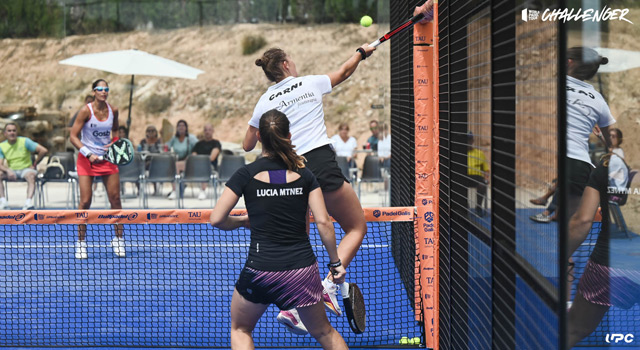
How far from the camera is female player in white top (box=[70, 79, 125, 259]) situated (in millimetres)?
9781

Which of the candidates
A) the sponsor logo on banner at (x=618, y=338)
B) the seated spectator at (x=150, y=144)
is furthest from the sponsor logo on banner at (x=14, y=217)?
the seated spectator at (x=150, y=144)

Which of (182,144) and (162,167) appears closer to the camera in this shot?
(162,167)

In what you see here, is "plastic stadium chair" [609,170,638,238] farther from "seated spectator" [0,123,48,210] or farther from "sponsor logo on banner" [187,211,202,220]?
"seated spectator" [0,123,48,210]

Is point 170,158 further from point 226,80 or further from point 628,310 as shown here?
point 628,310

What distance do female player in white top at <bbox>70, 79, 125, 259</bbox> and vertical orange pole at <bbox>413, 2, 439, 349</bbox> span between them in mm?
4864

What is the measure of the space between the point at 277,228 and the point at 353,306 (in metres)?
1.04

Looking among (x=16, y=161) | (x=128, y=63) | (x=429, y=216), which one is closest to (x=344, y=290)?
(x=429, y=216)

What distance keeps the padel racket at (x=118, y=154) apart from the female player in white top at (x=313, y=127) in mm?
4516

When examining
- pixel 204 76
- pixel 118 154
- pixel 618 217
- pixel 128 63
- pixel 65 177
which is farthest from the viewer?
pixel 204 76

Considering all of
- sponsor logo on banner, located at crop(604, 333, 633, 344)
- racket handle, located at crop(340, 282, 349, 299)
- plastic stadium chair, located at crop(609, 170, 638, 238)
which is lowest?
sponsor logo on banner, located at crop(604, 333, 633, 344)

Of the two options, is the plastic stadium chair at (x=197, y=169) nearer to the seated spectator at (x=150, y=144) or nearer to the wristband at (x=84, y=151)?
the seated spectator at (x=150, y=144)

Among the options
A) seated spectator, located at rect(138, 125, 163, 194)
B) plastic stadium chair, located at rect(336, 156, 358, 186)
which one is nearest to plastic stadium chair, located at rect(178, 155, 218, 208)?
plastic stadium chair, located at rect(336, 156, 358, 186)

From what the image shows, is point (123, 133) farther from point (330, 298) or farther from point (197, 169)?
point (330, 298)

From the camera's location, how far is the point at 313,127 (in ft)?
18.4
